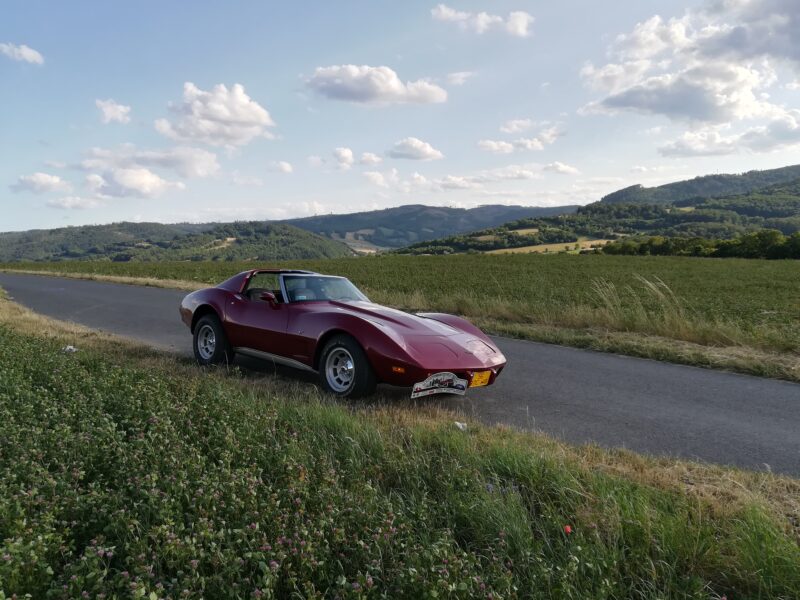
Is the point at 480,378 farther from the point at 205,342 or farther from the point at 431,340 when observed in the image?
the point at 205,342

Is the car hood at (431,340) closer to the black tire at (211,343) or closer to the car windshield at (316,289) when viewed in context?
the car windshield at (316,289)

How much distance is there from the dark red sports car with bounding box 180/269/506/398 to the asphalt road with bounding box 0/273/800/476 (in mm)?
538

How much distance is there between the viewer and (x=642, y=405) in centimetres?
591

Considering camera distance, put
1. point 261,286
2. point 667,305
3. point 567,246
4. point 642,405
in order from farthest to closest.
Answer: point 567,246, point 667,305, point 261,286, point 642,405

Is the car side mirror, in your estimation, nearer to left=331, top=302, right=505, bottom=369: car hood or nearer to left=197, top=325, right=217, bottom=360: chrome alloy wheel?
left=331, top=302, right=505, bottom=369: car hood

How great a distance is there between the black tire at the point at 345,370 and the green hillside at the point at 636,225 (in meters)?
87.5

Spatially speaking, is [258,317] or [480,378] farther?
[258,317]

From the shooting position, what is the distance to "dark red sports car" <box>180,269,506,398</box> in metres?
5.43

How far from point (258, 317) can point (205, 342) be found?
53.0 inches

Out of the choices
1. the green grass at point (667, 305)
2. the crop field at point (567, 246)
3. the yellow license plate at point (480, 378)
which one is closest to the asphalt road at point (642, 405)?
the yellow license plate at point (480, 378)

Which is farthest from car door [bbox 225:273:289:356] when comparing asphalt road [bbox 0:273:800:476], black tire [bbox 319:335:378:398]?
black tire [bbox 319:335:378:398]

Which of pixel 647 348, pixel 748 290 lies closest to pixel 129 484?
pixel 647 348

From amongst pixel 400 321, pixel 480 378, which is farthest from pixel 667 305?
pixel 400 321

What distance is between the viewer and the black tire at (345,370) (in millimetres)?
5465
